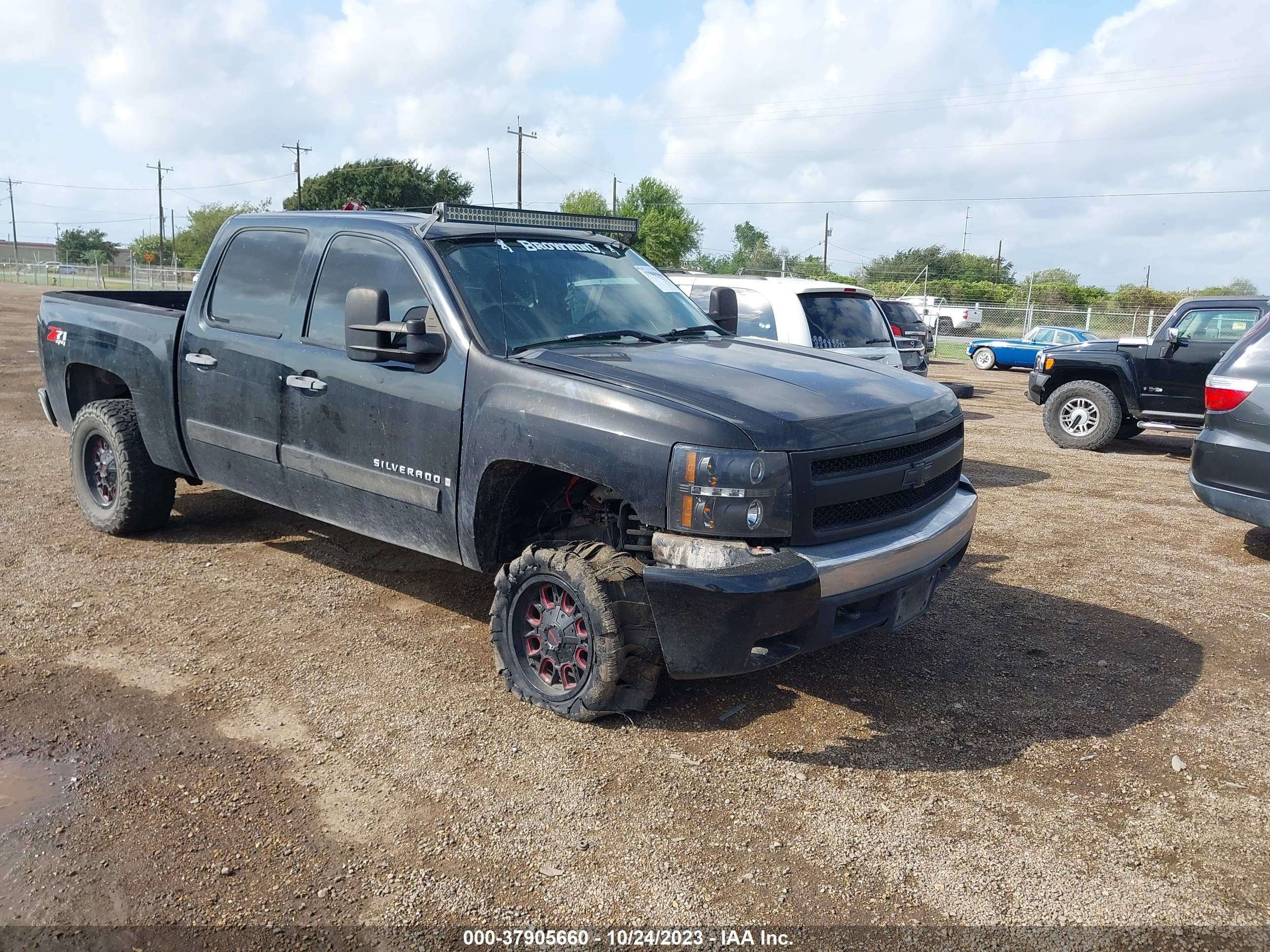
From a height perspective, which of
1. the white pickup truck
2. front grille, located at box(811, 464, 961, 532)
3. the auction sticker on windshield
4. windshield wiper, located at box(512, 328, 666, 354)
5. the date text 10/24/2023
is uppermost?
the white pickup truck

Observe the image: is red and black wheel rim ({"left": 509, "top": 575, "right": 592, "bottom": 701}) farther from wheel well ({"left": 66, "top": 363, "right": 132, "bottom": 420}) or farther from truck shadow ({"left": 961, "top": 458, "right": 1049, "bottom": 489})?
truck shadow ({"left": 961, "top": 458, "right": 1049, "bottom": 489})

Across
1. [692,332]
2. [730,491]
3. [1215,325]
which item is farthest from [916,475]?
[1215,325]

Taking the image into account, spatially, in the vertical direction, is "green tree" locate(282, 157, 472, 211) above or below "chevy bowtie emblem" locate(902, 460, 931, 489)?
above

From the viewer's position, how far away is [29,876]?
290cm

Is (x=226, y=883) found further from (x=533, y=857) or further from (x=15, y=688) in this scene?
(x=15, y=688)

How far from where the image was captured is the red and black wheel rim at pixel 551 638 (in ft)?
12.6

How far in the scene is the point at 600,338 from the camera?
4.49 metres

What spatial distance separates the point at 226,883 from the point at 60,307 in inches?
190

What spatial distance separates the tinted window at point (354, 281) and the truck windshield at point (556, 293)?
0.23 m

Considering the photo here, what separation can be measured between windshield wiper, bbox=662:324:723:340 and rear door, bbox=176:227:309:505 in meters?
1.80

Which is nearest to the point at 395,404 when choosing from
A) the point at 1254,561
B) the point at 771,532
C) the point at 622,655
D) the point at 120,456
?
the point at 622,655

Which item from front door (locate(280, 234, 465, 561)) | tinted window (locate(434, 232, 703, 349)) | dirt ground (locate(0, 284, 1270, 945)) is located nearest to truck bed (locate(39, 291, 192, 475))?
dirt ground (locate(0, 284, 1270, 945))

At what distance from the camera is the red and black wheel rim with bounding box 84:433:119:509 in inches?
243

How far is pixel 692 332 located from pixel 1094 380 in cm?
852
